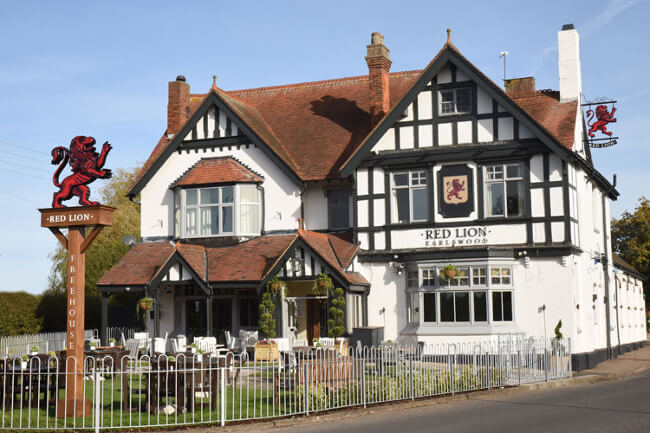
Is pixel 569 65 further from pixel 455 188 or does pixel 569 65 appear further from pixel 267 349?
pixel 267 349

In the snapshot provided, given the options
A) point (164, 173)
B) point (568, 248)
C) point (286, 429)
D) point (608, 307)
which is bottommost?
point (286, 429)

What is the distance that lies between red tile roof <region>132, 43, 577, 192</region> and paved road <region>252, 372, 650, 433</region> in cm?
1029

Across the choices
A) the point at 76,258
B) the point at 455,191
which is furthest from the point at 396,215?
the point at 76,258

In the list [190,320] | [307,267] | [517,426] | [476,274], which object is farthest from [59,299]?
[517,426]

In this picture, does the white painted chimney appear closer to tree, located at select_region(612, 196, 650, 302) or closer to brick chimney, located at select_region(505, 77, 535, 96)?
brick chimney, located at select_region(505, 77, 535, 96)

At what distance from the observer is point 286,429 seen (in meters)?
13.6

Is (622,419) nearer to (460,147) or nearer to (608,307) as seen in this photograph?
(460,147)

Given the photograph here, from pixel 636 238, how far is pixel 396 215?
35.1 meters

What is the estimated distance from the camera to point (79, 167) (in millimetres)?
15758

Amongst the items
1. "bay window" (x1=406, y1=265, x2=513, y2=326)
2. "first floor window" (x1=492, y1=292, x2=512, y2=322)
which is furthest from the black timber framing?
"first floor window" (x1=492, y1=292, x2=512, y2=322)

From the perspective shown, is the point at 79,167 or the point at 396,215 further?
the point at 396,215

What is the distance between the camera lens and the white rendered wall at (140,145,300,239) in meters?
27.7

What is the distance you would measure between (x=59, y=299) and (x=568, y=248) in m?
20.0

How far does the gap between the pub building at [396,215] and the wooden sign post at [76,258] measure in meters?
10.1
